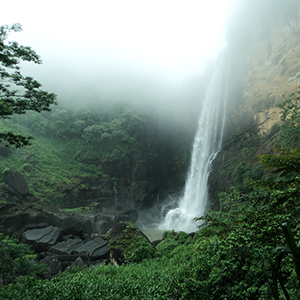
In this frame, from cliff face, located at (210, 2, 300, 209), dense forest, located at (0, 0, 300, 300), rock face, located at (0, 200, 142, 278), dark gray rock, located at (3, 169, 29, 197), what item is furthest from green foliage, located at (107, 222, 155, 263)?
cliff face, located at (210, 2, 300, 209)

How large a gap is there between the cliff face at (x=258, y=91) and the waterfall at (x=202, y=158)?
5.16 ft

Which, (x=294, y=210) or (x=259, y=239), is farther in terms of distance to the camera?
(x=259, y=239)

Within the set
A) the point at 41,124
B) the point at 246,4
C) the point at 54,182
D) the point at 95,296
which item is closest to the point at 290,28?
the point at 246,4

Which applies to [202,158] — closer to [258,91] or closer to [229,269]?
[258,91]

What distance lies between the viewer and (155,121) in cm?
4006

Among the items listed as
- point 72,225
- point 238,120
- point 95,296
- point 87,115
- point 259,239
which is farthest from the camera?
point 87,115

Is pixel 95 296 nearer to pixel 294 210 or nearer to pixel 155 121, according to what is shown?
pixel 294 210

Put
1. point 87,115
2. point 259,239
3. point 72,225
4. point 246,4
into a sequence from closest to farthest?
1. point 259,239
2. point 72,225
3. point 246,4
4. point 87,115

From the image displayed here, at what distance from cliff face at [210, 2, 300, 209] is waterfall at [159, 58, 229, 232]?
157cm

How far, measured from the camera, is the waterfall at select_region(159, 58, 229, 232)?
24.9 meters

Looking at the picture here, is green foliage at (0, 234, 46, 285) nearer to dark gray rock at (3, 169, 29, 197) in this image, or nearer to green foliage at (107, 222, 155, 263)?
green foliage at (107, 222, 155, 263)

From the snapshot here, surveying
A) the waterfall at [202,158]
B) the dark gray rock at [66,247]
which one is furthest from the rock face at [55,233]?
the waterfall at [202,158]

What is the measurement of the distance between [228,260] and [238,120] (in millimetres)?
25695

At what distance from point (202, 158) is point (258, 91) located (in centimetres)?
1125
